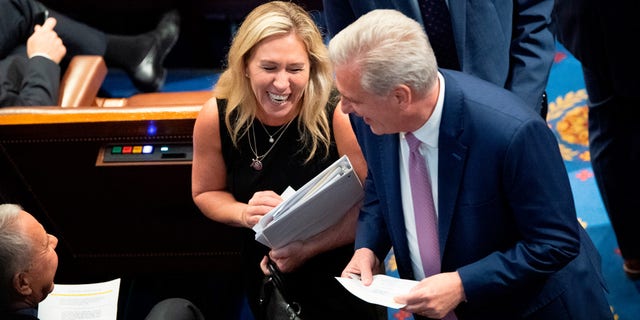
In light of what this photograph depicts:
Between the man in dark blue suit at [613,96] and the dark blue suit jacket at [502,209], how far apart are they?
2.75ft

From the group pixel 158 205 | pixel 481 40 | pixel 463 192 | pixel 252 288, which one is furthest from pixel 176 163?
pixel 463 192

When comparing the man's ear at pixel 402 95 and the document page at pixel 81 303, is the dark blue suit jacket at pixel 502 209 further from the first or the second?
the document page at pixel 81 303

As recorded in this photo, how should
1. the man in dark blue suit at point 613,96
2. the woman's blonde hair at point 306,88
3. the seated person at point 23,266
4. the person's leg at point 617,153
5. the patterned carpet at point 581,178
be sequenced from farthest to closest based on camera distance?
the patterned carpet at point 581,178 < the person's leg at point 617,153 < the man in dark blue suit at point 613,96 < the woman's blonde hair at point 306,88 < the seated person at point 23,266

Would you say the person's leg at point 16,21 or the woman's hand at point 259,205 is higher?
the woman's hand at point 259,205

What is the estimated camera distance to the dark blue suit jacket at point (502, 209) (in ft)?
5.55

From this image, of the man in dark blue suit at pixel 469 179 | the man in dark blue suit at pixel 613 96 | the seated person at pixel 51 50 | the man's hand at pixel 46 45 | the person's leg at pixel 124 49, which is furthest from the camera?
the person's leg at pixel 124 49

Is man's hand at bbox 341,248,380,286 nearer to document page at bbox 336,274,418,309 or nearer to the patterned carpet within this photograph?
document page at bbox 336,274,418,309

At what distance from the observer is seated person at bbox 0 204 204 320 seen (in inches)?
76.9

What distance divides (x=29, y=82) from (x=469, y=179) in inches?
94.6

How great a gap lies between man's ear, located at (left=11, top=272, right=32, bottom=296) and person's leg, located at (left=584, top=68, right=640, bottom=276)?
6.32ft

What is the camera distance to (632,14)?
7.98 feet

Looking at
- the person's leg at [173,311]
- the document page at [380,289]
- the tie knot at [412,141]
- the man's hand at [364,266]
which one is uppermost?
the tie knot at [412,141]

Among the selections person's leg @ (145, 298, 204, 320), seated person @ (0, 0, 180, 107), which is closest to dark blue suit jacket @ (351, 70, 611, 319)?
person's leg @ (145, 298, 204, 320)

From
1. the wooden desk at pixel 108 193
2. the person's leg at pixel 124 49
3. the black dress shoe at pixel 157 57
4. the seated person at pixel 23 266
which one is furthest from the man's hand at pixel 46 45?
the seated person at pixel 23 266
